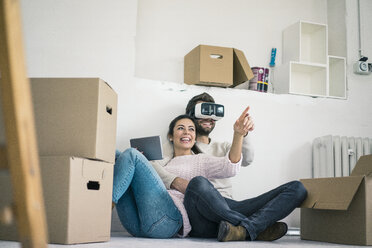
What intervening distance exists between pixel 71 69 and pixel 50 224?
1.29 m

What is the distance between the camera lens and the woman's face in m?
2.28

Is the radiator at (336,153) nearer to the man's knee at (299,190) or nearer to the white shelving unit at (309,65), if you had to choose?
the white shelving unit at (309,65)

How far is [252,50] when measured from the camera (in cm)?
328

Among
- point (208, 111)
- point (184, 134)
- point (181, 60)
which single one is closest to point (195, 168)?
point (184, 134)

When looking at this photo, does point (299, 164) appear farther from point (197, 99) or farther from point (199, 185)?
point (199, 185)

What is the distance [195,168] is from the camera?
2.12 meters

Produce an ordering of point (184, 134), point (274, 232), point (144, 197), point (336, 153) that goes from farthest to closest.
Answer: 1. point (336, 153)
2. point (184, 134)
3. point (274, 232)
4. point (144, 197)

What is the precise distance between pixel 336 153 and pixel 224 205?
4.30 ft

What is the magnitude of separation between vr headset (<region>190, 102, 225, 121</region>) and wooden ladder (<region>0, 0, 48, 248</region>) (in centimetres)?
189

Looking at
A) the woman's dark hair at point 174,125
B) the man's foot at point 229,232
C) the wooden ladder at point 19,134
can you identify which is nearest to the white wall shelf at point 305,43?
the woman's dark hair at point 174,125

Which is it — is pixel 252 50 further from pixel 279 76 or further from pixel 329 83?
pixel 329 83

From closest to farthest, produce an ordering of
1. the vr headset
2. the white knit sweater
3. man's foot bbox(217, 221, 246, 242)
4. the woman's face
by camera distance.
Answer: man's foot bbox(217, 221, 246, 242) < the white knit sweater < the woman's face < the vr headset

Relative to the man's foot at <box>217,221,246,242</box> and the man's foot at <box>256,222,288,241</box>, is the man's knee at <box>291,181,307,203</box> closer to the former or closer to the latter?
the man's foot at <box>256,222,288,241</box>

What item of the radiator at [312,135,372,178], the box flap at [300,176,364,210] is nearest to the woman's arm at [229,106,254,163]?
the box flap at [300,176,364,210]
